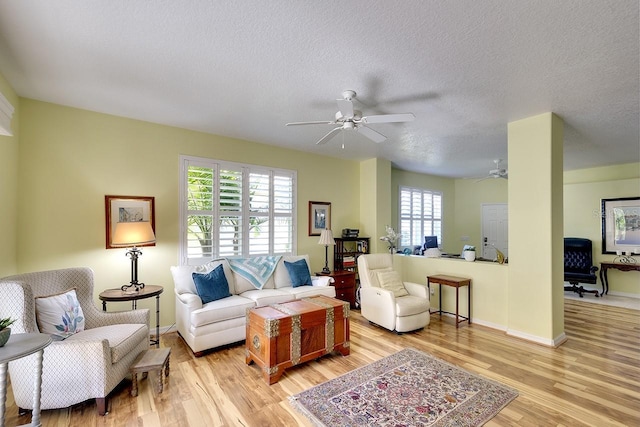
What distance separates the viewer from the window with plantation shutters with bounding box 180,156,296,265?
4273 millimetres

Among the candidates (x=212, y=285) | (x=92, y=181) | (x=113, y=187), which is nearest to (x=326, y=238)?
(x=212, y=285)

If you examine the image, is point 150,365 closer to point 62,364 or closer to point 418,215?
point 62,364

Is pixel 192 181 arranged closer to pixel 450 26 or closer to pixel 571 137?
pixel 450 26

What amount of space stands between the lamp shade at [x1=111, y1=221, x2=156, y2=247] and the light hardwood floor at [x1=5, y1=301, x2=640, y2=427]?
134cm

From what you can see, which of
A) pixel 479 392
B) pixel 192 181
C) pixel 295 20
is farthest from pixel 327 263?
pixel 295 20

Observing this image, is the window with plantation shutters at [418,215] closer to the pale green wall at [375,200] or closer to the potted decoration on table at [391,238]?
the pale green wall at [375,200]

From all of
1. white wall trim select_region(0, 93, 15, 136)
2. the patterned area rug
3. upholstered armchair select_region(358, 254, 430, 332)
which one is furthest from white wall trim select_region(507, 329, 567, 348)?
white wall trim select_region(0, 93, 15, 136)

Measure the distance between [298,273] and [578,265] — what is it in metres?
6.11

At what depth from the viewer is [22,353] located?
5.41ft

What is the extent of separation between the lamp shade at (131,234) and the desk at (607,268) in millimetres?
8176

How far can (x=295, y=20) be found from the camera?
1.99 metres

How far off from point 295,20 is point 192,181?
298 centimetres

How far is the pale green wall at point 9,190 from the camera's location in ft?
9.23

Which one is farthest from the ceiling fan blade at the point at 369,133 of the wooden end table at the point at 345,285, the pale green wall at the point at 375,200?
the pale green wall at the point at 375,200
